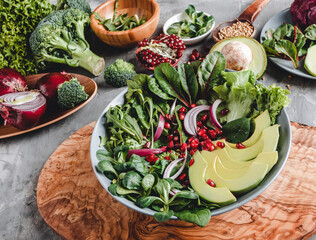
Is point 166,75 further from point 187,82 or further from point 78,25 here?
point 78,25

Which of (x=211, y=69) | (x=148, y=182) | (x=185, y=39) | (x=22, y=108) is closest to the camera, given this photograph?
(x=148, y=182)

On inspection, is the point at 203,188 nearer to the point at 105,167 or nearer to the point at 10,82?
the point at 105,167

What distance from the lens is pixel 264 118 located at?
4.11 feet

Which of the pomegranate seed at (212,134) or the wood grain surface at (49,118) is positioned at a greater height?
the pomegranate seed at (212,134)

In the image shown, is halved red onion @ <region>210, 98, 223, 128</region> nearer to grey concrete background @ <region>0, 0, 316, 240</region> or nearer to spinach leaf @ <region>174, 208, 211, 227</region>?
spinach leaf @ <region>174, 208, 211, 227</region>

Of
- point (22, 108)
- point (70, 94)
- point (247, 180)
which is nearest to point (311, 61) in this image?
point (247, 180)

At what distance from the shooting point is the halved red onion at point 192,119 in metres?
1.40

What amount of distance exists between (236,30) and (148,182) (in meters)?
1.50

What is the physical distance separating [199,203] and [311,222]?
0.48m

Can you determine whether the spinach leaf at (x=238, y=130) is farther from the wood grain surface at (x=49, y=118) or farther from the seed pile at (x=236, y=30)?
the seed pile at (x=236, y=30)

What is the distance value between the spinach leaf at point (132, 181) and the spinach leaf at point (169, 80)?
0.53 meters

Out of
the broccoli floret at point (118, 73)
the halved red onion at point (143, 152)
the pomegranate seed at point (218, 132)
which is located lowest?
the broccoli floret at point (118, 73)

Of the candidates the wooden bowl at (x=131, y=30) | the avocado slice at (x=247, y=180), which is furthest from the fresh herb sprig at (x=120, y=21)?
the avocado slice at (x=247, y=180)

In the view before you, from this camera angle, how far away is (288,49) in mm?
1843
